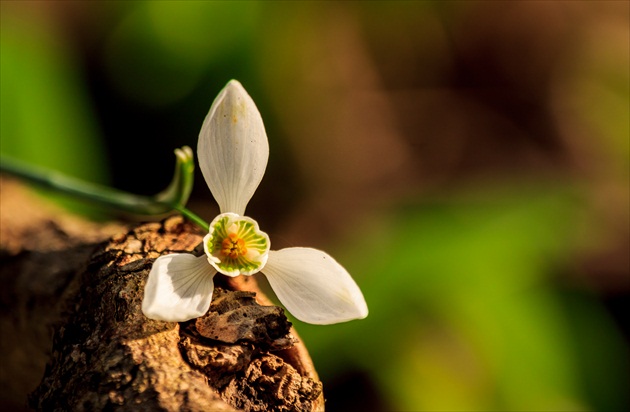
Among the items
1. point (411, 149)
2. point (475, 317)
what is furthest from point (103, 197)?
point (411, 149)

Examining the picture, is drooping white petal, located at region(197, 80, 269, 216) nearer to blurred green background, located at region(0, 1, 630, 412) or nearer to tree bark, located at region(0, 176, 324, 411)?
tree bark, located at region(0, 176, 324, 411)

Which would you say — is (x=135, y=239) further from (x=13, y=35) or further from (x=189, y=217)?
(x=13, y=35)

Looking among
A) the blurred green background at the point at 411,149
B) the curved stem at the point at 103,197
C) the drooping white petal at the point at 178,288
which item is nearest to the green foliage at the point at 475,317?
the blurred green background at the point at 411,149

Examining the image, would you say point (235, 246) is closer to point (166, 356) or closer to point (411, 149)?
point (166, 356)

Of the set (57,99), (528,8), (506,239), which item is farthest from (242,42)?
(528,8)

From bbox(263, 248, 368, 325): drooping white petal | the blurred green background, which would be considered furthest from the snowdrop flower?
the blurred green background

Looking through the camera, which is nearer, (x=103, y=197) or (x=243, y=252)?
(x=243, y=252)
